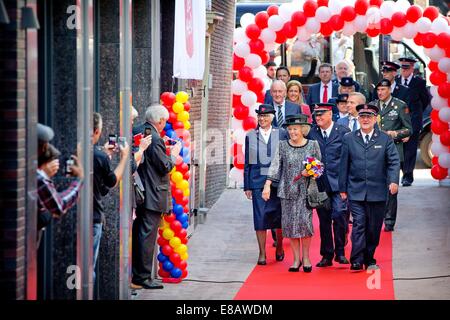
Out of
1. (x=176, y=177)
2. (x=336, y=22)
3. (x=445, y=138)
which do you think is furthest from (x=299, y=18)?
(x=176, y=177)

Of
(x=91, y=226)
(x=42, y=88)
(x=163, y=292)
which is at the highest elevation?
(x=42, y=88)

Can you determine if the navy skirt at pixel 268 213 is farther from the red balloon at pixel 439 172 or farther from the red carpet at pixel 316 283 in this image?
the red balloon at pixel 439 172

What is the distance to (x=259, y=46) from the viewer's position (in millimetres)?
19797

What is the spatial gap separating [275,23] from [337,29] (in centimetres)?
104

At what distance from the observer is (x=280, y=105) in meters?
16.5

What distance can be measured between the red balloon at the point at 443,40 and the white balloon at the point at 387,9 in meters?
0.86

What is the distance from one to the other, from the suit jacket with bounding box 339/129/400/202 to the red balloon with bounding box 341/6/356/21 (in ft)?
17.7

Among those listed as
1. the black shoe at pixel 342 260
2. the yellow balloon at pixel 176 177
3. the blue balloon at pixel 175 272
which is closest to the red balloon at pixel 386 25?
the black shoe at pixel 342 260

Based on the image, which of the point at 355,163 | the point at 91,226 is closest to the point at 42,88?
the point at 91,226

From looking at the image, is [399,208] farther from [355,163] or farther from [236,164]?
[355,163]

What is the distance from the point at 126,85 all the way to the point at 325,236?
4072 millimetres

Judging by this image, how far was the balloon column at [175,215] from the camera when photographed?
1309 cm

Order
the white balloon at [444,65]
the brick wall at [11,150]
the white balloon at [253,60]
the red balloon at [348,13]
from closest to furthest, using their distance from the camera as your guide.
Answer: the brick wall at [11,150], the white balloon at [444,65], the red balloon at [348,13], the white balloon at [253,60]

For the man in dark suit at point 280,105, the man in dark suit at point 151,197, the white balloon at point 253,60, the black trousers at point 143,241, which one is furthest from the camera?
the white balloon at point 253,60
